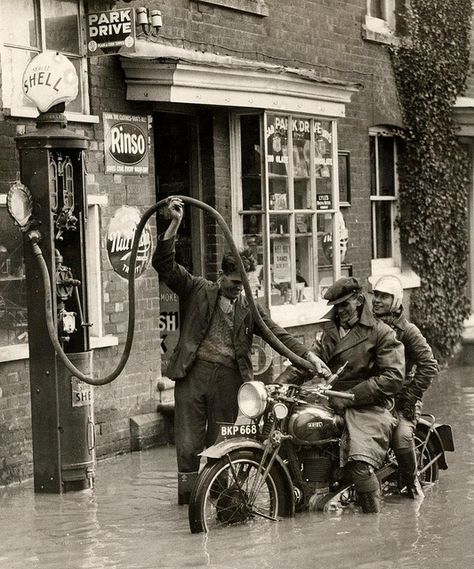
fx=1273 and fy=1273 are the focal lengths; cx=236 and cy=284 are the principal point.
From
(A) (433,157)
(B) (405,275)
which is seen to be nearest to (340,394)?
(B) (405,275)

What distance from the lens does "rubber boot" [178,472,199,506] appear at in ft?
29.5

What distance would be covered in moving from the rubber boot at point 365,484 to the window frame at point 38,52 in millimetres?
4000

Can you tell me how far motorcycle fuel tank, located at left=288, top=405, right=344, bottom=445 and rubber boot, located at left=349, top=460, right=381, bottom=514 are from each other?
29 cm

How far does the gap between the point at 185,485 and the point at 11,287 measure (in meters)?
2.46

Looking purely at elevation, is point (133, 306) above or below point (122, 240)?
below

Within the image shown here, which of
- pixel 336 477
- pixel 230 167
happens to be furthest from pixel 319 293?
pixel 336 477

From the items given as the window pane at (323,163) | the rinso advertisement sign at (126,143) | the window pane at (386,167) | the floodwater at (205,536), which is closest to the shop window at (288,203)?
the window pane at (323,163)

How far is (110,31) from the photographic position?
36.2ft

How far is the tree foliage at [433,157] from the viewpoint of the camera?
17.1m

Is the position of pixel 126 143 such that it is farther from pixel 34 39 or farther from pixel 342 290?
pixel 342 290

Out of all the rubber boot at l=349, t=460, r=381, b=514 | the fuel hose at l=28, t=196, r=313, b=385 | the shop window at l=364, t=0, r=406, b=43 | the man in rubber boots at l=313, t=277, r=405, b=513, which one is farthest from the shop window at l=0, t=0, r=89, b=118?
the shop window at l=364, t=0, r=406, b=43

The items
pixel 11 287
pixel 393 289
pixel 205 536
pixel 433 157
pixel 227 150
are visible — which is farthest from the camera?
pixel 433 157

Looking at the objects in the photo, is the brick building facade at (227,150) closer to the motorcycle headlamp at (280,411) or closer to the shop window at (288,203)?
the shop window at (288,203)

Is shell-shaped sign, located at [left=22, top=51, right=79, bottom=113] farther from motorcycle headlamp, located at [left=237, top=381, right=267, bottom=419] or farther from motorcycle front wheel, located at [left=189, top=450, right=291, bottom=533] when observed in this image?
motorcycle front wheel, located at [left=189, top=450, right=291, bottom=533]
